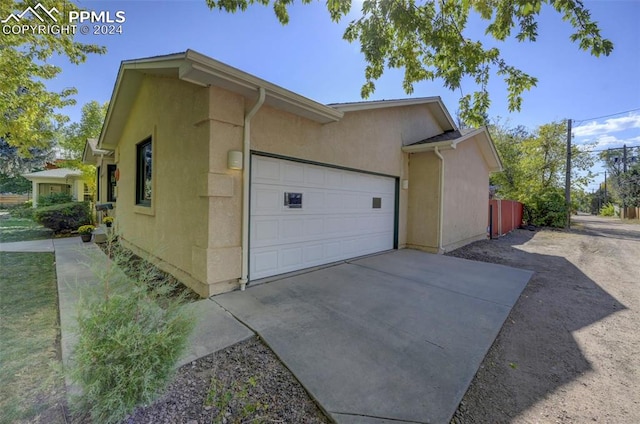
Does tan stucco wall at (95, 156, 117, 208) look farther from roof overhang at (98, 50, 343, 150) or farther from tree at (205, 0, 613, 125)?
tree at (205, 0, 613, 125)

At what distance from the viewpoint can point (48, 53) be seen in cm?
794

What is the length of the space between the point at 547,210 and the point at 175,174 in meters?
20.1

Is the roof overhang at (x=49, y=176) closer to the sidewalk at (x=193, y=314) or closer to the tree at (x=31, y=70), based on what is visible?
the tree at (x=31, y=70)

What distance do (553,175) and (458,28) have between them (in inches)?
851

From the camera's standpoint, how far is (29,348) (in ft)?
9.34

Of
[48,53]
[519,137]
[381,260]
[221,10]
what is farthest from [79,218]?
[519,137]

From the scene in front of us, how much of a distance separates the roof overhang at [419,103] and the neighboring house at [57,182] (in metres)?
18.6

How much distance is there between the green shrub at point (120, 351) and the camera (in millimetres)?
1744

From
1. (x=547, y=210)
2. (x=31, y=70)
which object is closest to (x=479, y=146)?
(x=547, y=210)

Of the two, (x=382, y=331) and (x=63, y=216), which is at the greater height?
(x=63, y=216)

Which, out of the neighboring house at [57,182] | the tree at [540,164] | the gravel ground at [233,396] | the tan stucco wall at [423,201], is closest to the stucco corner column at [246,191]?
the gravel ground at [233,396]

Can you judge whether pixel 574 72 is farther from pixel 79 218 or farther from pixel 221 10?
pixel 79 218

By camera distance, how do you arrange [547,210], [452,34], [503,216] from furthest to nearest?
[547,210] < [503,216] < [452,34]

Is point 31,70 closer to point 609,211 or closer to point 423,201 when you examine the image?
point 423,201
